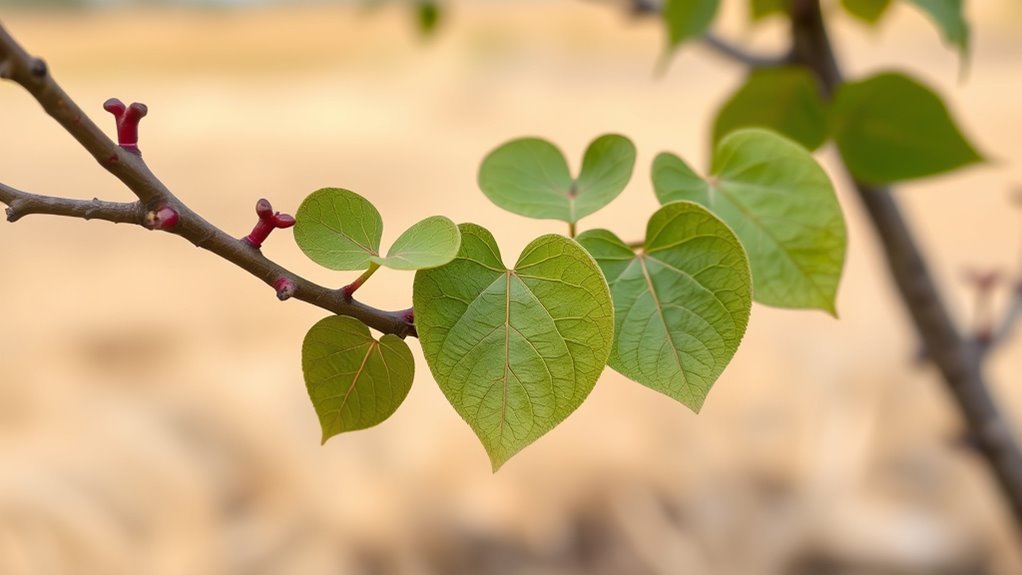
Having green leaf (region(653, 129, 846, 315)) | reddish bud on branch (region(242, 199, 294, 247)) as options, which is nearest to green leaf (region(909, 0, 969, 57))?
green leaf (region(653, 129, 846, 315))

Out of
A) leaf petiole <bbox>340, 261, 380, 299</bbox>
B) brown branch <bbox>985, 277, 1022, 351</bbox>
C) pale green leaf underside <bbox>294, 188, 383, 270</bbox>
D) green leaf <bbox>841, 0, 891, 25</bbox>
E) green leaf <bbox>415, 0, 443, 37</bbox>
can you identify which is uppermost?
green leaf <bbox>415, 0, 443, 37</bbox>

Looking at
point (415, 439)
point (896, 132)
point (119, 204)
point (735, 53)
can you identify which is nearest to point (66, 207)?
point (119, 204)

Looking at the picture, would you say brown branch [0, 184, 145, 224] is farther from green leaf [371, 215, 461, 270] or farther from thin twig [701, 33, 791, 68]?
thin twig [701, 33, 791, 68]

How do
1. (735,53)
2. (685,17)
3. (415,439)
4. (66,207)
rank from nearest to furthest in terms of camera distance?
(66,207), (685,17), (735,53), (415,439)

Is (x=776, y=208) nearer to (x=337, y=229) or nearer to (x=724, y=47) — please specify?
(x=337, y=229)

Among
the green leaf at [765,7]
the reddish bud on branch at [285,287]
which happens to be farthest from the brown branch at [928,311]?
the reddish bud on branch at [285,287]

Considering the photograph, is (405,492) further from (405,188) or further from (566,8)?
(566,8)
